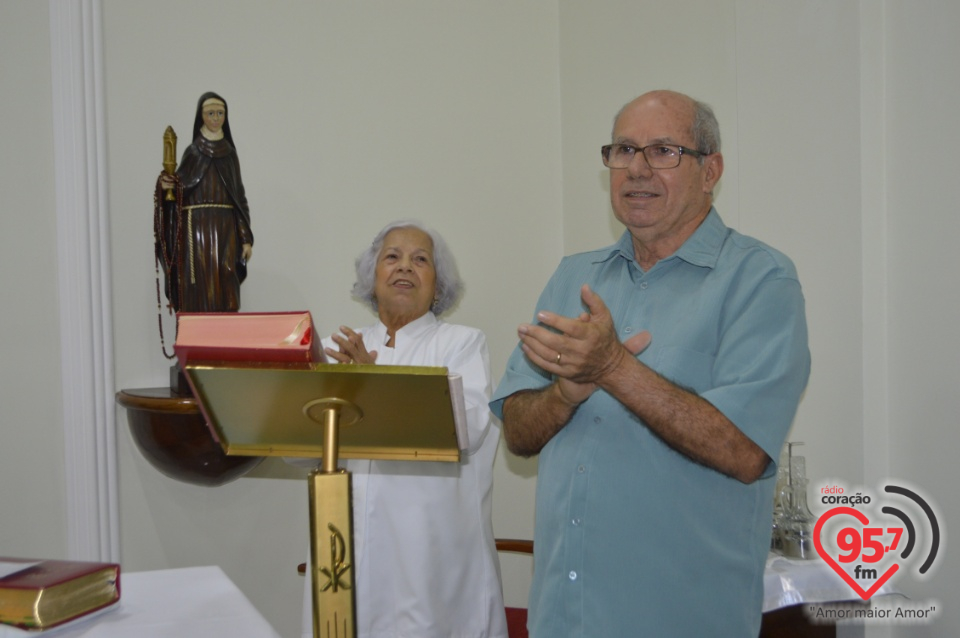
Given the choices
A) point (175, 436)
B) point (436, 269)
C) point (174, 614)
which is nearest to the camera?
point (174, 614)

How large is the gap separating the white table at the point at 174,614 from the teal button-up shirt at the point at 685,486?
702 mm

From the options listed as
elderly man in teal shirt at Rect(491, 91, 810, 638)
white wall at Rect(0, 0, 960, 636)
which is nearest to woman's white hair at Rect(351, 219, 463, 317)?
white wall at Rect(0, 0, 960, 636)

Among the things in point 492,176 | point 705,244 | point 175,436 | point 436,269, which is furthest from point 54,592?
point 492,176

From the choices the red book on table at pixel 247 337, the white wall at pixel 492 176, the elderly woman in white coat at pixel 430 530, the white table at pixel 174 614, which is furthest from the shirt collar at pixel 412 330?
the red book on table at pixel 247 337

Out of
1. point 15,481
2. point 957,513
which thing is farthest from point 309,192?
point 957,513

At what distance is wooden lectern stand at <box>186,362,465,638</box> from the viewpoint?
1.12 metres

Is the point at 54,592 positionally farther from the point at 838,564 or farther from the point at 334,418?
the point at 838,564

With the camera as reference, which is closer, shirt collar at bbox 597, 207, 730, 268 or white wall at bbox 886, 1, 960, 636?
shirt collar at bbox 597, 207, 730, 268

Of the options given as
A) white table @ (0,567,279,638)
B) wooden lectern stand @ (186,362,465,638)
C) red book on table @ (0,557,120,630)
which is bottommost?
white table @ (0,567,279,638)

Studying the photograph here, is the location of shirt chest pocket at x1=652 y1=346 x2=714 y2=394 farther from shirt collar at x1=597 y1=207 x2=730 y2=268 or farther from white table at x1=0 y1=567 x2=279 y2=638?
white table at x1=0 y1=567 x2=279 y2=638

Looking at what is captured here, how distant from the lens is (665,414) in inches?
62.6

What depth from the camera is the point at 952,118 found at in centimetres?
234

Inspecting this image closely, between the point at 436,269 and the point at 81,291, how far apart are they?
4.43 ft

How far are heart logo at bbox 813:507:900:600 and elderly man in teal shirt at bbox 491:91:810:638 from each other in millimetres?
813
